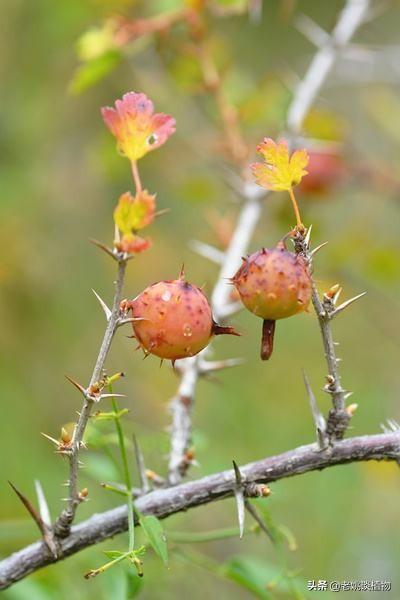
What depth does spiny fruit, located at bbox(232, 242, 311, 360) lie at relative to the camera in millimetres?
972

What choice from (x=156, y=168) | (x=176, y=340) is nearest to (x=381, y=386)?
(x=156, y=168)

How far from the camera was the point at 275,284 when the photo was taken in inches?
38.3

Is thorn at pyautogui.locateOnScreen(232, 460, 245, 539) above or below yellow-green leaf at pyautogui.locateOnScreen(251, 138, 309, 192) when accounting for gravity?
below

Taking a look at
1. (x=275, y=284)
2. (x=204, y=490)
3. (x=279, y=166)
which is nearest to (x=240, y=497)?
(x=204, y=490)

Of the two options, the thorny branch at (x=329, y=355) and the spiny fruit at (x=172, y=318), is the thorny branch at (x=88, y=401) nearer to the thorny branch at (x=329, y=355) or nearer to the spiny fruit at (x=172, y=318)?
the spiny fruit at (x=172, y=318)

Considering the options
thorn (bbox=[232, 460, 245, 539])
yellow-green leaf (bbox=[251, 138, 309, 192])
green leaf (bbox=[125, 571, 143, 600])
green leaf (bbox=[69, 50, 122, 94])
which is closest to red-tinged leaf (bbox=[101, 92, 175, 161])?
yellow-green leaf (bbox=[251, 138, 309, 192])

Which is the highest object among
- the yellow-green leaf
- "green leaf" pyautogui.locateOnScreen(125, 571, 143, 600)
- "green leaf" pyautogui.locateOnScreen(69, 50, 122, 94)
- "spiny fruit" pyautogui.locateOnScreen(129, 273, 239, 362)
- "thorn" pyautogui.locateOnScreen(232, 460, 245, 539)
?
"green leaf" pyautogui.locateOnScreen(69, 50, 122, 94)

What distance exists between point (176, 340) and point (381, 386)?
9.11ft

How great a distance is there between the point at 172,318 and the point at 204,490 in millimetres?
317

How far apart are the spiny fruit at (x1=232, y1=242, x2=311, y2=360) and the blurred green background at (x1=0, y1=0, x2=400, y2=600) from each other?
1016 mm

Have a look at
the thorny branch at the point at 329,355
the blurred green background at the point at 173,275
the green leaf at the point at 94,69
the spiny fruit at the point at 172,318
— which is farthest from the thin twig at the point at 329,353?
the green leaf at the point at 94,69

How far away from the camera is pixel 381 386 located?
143 inches

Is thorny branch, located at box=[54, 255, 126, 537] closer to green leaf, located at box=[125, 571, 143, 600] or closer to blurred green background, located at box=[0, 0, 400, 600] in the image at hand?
green leaf, located at box=[125, 571, 143, 600]

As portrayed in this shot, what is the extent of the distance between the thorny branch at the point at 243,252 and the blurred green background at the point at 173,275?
0.32 ft
